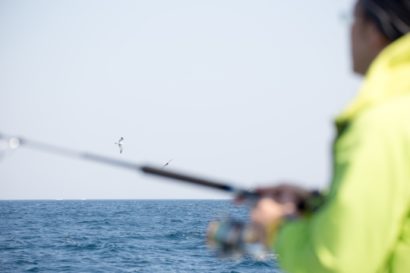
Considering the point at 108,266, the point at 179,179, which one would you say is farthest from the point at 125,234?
the point at 179,179

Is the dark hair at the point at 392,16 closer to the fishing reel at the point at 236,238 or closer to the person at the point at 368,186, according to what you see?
the person at the point at 368,186

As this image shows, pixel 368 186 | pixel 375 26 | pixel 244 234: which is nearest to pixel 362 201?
pixel 368 186

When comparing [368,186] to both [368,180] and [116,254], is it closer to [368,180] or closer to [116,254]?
[368,180]

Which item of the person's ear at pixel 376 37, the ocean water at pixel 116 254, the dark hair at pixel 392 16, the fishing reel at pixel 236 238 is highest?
the dark hair at pixel 392 16

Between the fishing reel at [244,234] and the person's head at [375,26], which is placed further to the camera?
the fishing reel at [244,234]

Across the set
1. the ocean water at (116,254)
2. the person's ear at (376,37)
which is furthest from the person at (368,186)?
the ocean water at (116,254)

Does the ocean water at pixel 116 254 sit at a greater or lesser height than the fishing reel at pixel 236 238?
lesser

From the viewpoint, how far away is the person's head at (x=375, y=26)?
206 centimetres

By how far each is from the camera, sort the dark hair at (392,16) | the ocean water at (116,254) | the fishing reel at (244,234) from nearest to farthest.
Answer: the dark hair at (392,16) → the fishing reel at (244,234) → the ocean water at (116,254)

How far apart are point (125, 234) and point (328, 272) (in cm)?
4147

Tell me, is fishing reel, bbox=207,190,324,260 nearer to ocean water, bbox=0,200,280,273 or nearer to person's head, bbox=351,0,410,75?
person's head, bbox=351,0,410,75

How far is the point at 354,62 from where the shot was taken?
2.27 m

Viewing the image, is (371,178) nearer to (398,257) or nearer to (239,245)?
(398,257)

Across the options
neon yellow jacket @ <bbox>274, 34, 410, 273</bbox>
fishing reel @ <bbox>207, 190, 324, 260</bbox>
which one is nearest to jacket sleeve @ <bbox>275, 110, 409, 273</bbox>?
neon yellow jacket @ <bbox>274, 34, 410, 273</bbox>
